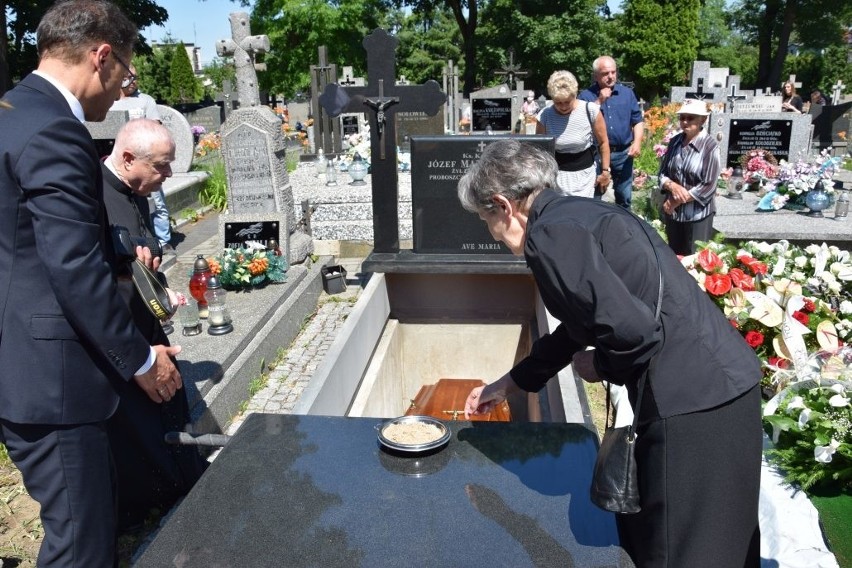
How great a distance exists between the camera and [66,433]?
2.13 m

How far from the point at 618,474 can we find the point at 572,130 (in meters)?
4.65

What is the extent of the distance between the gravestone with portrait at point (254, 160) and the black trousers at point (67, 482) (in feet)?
15.4

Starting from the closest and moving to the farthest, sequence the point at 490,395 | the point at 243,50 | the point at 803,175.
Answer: the point at 490,395 < the point at 243,50 < the point at 803,175

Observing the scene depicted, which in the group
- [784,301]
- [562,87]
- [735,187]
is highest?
[562,87]

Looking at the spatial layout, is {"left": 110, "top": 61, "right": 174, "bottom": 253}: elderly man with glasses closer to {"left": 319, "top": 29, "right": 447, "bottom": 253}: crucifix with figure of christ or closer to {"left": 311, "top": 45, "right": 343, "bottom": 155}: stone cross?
{"left": 319, "top": 29, "right": 447, "bottom": 253}: crucifix with figure of christ

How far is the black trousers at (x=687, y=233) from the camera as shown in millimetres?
5523

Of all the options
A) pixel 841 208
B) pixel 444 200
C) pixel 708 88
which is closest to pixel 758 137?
pixel 841 208

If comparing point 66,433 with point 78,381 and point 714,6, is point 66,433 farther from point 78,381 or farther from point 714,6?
point 714,6

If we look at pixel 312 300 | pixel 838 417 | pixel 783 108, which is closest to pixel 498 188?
pixel 838 417

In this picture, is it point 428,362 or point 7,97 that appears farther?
point 428,362

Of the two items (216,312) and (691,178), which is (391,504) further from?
(691,178)

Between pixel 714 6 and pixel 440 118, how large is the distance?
5359 cm

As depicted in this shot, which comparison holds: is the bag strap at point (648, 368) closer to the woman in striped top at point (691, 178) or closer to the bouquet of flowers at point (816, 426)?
the bouquet of flowers at point (816, 426)

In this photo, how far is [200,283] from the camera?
16.1 ft
